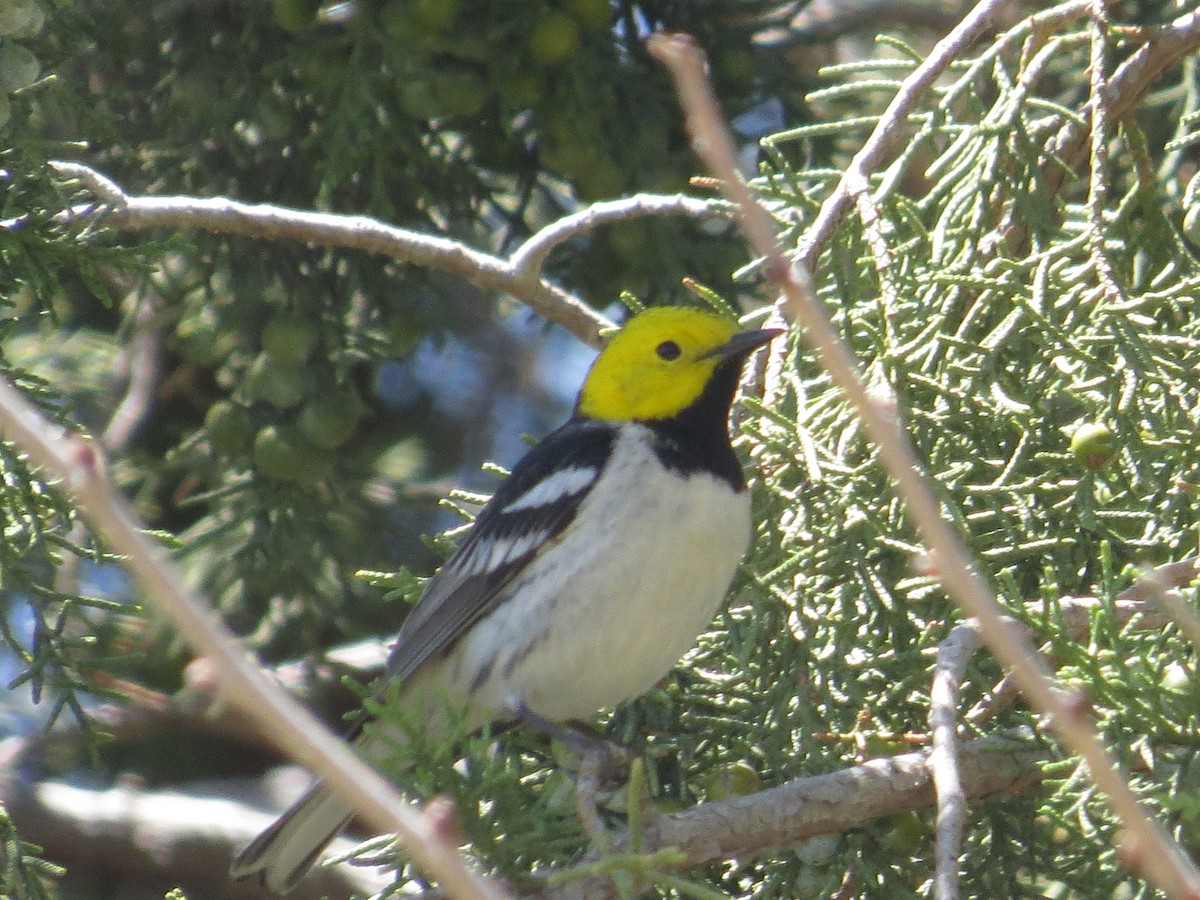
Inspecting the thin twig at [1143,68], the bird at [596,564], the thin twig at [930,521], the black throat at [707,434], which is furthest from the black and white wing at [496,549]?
the thin twig at [930,521]

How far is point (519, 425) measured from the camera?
5.21 metres

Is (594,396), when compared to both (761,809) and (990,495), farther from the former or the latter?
(761,809)

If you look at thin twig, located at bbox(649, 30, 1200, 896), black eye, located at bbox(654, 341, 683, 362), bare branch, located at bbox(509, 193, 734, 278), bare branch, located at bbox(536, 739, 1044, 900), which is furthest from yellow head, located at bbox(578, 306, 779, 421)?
thin twig, located at bbox(649, 30, 1200, 896)

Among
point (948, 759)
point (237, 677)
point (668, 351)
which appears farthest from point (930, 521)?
point (668, 351)

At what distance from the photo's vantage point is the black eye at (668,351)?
324cm

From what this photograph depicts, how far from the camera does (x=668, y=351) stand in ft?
10.6

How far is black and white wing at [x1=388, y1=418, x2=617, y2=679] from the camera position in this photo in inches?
121

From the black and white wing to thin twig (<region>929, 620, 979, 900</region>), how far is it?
1056 mm

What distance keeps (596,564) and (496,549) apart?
0.28 metres

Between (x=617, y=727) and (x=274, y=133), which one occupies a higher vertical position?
(x=274, y=133)

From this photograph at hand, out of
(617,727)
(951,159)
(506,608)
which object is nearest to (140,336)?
(506,608)

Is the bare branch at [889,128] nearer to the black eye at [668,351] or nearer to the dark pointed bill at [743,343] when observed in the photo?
the dark pointed bill at [743,343]

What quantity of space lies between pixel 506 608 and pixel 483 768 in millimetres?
972

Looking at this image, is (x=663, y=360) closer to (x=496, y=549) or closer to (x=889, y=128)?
(x=496, y=549)
